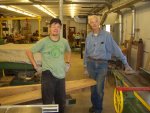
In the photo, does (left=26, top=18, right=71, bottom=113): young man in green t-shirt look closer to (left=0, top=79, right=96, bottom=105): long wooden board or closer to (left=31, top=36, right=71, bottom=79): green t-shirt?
(left=31, top=36, right=71, bottom=79): green t-shirt

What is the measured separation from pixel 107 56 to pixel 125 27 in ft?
14.6

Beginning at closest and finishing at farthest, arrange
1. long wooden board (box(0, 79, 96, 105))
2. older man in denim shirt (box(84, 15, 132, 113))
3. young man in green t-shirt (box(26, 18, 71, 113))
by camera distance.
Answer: young man in green t-shirt (box(26, 18, 71, 113)) < long wooden board (box(0, 79, 96, 105)) < older man in denim shirt (box(84, 15, 132, 113))

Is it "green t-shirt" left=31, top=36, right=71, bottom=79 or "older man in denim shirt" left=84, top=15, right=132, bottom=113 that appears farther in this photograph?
"older man in denim shirt" left=84, top=15, right=132, bottom=113

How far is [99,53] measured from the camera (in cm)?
371

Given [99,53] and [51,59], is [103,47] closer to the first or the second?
[99,53]

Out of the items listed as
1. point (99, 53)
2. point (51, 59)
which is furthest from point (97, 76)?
point (51, 59)

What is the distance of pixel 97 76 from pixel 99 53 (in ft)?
1.20

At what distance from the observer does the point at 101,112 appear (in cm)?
419

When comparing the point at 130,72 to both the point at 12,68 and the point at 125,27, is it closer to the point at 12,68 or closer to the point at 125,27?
the point at 12,68

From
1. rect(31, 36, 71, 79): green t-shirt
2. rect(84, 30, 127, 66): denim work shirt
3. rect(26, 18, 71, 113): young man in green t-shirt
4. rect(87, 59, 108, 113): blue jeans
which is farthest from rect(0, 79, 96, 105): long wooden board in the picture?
rect(31, 36, 71, 79): green t-shirt

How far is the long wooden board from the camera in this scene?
346cm

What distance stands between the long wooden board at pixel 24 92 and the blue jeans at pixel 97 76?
0.10m

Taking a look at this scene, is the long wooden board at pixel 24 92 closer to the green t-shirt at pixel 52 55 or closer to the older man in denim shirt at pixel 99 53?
the older man in denim shirt at pixel 99 53

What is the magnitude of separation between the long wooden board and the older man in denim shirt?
0.15 metres
